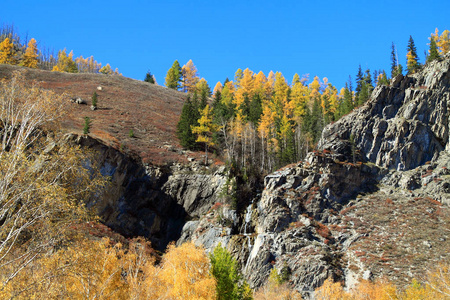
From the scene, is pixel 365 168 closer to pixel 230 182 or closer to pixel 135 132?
pixel 230 182

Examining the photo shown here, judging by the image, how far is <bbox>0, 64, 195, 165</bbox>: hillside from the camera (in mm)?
53719

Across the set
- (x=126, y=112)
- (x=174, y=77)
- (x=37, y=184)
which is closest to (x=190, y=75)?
(x=174, y=77)

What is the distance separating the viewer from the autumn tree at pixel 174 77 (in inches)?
4254

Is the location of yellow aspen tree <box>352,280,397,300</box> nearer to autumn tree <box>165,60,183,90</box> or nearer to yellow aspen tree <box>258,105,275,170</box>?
yellow aspen tree <box>258,105,275,170</box>

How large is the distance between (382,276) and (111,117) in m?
54.1

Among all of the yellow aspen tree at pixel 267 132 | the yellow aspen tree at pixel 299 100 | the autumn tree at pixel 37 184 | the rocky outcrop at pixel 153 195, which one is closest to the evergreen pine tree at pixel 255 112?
the yellow aspen tree at pixel 267 132

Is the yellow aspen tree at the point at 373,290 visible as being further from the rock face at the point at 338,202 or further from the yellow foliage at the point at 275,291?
the yellow foliage at the point at 275,291

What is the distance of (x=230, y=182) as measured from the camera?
47.4 m

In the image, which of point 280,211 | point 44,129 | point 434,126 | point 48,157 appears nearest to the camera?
point 48,157

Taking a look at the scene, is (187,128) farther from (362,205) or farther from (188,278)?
(188,278)

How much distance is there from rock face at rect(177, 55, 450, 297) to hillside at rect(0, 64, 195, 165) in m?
16.3

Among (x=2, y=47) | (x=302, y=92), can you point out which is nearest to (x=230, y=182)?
(x=302, y=92)

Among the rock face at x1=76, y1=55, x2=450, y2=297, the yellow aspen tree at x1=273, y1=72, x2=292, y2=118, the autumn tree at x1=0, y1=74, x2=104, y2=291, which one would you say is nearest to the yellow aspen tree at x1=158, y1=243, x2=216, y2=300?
the rock face at x1=76, y1=55, x2=450, y2=297

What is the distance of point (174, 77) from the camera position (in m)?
109
